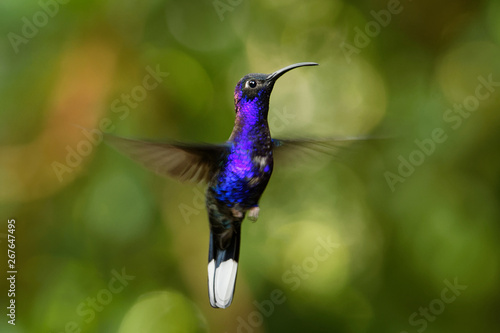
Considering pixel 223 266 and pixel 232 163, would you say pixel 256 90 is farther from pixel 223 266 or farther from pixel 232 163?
pixel 223 266

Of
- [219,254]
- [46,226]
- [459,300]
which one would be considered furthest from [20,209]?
[459,300]

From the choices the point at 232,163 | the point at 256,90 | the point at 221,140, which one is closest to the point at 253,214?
the point at 232,163

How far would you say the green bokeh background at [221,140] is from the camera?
6.02 ft

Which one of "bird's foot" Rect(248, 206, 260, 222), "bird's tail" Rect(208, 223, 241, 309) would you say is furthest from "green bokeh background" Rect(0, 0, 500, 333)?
"bird's foot" Rect(248, 206, 260, 222)

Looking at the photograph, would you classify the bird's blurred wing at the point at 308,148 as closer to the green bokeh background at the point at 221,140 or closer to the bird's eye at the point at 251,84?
the bird's eye at the point at 251,84

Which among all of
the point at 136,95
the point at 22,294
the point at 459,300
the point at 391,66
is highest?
the point at 391,66

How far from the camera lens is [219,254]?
96 centimetres

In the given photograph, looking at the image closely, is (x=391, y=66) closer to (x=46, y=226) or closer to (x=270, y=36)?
(x=270, y=36)

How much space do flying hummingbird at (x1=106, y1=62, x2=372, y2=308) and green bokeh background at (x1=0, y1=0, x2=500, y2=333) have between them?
2.81ft

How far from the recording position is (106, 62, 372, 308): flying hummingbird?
75cm

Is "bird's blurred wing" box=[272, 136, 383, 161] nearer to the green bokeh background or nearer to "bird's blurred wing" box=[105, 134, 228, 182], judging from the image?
"bird's blurred wing" box=[105, 134, 228, 182]

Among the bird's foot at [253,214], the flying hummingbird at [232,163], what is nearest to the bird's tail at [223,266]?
the flying hummingbird at [232,163]

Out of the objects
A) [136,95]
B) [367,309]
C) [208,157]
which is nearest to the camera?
[208,157]

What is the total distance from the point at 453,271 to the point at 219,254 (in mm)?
1170
